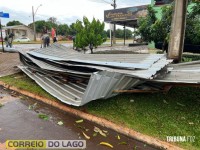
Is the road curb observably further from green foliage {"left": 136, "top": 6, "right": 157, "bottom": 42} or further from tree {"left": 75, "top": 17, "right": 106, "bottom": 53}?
green foliage {"left": 136, "top": 6, "right": 157, "bottom": 42}

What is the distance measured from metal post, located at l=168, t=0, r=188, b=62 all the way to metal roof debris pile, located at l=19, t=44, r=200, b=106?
1241 mm

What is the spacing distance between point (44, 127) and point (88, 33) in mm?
7662

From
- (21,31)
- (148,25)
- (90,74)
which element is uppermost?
(21,31)

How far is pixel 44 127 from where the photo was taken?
407 cm

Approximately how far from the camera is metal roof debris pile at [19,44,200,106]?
4047mm

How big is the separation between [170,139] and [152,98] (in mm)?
1449

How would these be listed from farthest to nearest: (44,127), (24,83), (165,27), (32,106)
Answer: (165,27) < (24,83) < (32,106) < (44,127)

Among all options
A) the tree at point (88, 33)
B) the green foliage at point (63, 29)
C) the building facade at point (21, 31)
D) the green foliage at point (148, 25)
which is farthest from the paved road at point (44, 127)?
the green foliage at point (63, 29)

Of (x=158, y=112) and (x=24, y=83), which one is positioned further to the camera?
(x=24, y=83)

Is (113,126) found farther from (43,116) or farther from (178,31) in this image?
(178,31)

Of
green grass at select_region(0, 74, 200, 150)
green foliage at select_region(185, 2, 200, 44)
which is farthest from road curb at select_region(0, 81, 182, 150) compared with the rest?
green foliage at select_region(185, 2, 200, 44)

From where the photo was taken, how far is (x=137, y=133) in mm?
3746

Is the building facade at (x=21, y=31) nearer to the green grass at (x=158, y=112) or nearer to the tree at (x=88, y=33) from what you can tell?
the tree at (x=88, y=33)

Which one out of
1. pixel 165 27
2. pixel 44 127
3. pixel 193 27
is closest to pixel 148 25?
pixel 165 27
